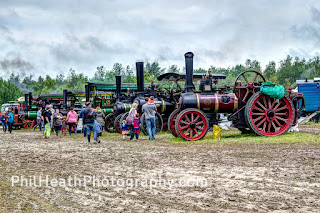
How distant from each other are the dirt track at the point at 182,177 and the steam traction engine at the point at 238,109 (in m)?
2.46

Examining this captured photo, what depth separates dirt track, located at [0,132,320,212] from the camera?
3.49m

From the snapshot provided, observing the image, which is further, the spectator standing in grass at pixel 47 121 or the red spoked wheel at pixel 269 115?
the spectator standing in grass at pixel 47 121

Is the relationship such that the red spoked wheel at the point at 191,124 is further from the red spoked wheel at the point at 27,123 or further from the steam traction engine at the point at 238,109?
the red spoked wheel at the point at 27,123

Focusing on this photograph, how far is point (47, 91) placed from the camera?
69.9 m

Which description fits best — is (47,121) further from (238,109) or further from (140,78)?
(238,109)

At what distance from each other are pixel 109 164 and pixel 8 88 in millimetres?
54256

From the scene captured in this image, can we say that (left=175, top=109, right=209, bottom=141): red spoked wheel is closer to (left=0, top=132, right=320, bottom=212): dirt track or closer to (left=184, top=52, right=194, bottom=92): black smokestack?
(left=184, top=52, right=194, bottom=92): black smokestack

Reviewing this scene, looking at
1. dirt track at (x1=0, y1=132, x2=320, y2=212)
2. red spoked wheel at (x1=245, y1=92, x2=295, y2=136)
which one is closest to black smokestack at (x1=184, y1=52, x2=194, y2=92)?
red spoked wheel at (x1=245, y1=92, x2=295, y2=136)

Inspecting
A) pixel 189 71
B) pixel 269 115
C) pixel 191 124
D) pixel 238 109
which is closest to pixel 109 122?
pixel 189 71

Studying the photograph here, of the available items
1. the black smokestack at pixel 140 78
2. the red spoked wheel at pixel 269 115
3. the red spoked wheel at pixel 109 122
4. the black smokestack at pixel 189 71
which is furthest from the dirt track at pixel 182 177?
the red spoked wheel at pixel 109 122

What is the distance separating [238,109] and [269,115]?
3.02ft

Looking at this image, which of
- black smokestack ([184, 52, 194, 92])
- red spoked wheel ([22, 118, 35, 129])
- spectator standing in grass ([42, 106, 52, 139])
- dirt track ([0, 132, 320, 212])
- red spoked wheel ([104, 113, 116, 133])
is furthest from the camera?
red spoked wheel ([22, 118, 35, 129])

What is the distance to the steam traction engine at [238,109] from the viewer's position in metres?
9.77

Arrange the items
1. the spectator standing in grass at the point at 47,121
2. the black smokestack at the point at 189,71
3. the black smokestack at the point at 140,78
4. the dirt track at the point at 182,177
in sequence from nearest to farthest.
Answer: the dirt track at the point at 182,177 → the black smokestack at the point at 189,71 → the spectator standing in grass at the point at 47,121 → the black smokestack at the point at 140,78
